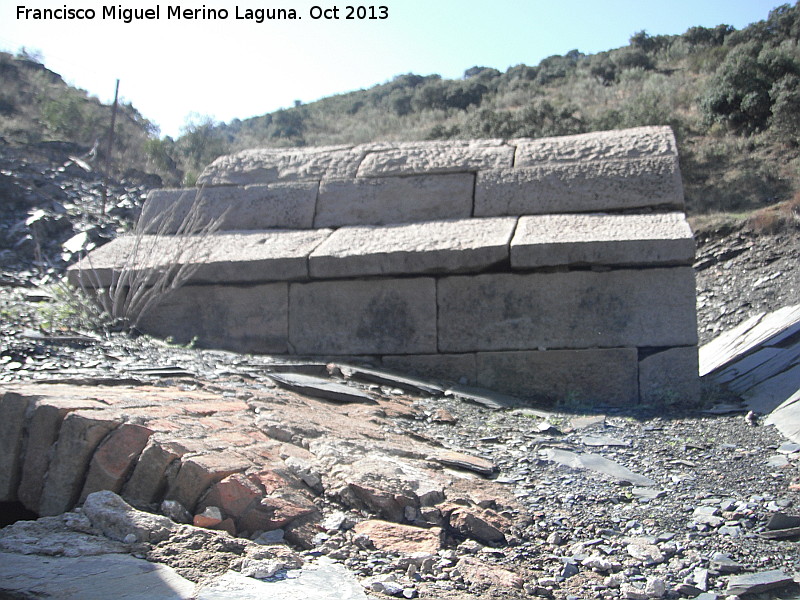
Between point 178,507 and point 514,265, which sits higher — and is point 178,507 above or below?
below

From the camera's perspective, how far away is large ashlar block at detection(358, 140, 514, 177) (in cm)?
528

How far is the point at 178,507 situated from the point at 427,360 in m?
2.52

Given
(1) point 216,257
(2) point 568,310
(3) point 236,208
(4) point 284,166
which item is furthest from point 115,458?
(4) point 284,166

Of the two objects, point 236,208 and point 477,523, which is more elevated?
point 236,208

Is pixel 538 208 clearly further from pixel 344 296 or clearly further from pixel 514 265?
pixel 344 296

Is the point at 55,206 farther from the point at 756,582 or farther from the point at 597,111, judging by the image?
the point at 597,111

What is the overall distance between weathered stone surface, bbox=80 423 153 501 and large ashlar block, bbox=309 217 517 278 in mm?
2333

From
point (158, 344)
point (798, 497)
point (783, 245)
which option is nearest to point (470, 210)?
point (158, 344)

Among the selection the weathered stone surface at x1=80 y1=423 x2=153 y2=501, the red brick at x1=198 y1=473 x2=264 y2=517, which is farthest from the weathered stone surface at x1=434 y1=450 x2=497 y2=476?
the weathered stone surface at x1=80 y1=423 x2=153 y2=501

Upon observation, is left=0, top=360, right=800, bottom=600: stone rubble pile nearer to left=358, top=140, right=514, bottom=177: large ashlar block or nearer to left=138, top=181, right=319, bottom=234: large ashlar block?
left=138, top=181, right=319, bottom=234: large ashlar block

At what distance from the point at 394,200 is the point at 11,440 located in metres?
3.18

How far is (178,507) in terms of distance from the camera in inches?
88.7

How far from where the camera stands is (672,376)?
4.23 meters

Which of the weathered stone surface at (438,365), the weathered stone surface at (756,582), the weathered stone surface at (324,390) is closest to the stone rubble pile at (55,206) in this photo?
the weathered stone surface at (324,390)
